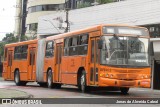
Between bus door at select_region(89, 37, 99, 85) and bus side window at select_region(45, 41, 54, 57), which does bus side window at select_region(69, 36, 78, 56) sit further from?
bus side window at select_region(45, 41, 54, 57)

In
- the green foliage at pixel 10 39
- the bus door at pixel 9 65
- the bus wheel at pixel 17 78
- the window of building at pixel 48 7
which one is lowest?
the bus wheel at pixel 17 78

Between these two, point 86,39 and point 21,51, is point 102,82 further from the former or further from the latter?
point 21,51

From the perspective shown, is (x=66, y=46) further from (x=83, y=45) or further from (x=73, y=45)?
(x=83, y=45)

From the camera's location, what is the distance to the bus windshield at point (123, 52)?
66.3 ft

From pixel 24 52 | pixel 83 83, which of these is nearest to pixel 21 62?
pixel 24 52

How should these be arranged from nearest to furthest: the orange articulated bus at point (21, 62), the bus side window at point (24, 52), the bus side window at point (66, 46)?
the bus side window at point (66, 46) < the orange articulated bus at point (21, 62) < the bus side window at point (24, 52)

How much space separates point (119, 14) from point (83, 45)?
66.4 ft

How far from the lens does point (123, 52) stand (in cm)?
2031

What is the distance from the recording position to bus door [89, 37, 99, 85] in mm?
20781

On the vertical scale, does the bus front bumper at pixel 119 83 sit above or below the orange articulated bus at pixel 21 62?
below

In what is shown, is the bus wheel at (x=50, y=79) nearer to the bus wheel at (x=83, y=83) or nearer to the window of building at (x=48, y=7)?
the bus wheel at (x=83, y=83)

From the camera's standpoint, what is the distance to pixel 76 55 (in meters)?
23.1

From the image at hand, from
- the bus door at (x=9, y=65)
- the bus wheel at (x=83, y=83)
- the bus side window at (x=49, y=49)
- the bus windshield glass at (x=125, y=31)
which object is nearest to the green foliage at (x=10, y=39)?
the bus door at (x=9, y=65)

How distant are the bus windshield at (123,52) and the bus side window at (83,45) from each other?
71.8 inches
